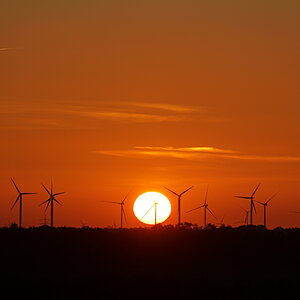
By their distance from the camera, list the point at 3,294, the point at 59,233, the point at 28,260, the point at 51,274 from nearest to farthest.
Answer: the point at 3,294 < the point at 51,274 < the point at 28,260 < the point at 59,233

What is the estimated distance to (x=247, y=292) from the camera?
116062mm

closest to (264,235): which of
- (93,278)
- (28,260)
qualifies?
(28,260)

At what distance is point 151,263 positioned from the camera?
15575 centimetres

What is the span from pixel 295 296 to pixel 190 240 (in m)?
52.5

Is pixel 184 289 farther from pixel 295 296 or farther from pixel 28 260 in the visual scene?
pixel 28 260

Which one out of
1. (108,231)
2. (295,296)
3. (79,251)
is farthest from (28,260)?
(295,296)

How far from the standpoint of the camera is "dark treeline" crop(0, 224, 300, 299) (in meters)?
116

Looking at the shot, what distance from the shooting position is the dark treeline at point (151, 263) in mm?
116188

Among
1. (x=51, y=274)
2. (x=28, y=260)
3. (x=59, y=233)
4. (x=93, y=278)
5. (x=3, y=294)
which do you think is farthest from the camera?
(x=59, y=233)

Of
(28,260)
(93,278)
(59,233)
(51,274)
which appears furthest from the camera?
(59,233)

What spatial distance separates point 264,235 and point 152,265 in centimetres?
2168

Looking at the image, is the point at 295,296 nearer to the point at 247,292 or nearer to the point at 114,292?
the point at 247,292

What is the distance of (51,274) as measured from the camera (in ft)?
436

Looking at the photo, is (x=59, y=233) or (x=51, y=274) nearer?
(x=51, y=274)
